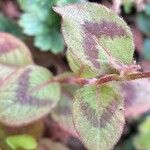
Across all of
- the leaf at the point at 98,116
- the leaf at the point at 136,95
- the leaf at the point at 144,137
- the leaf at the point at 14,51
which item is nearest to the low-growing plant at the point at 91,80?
the leaf at the point at 98,116

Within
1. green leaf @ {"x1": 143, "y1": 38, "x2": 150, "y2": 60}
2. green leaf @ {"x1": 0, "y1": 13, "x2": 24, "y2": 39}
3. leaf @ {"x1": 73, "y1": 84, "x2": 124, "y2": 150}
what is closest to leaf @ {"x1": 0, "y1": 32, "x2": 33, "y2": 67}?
green leaf @ {"x1": 0, "y1": 13, "x2": 24, "y2": 39}

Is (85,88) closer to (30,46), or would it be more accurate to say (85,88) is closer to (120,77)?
(120,77)

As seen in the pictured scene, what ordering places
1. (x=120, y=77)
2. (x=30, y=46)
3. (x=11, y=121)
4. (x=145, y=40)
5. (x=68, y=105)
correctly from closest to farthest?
1. (x=120, y=77)
2. (x=11, y=121)
3. (x=68, y=105)
4. (x=30, y=46)
5. (x=145, y=40)

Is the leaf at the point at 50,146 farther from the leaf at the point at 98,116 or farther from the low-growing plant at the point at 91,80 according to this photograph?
the leaf at the point at 98,116

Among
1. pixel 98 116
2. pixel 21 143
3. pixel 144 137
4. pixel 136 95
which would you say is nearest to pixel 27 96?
pixel 21 143

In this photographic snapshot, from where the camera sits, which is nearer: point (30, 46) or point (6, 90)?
point (6, 90)

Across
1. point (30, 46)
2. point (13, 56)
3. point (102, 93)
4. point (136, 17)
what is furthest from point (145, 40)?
point (102, 93)
